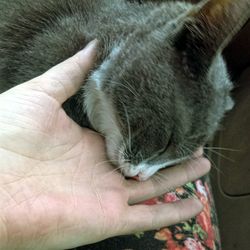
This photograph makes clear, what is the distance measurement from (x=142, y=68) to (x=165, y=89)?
8 cm

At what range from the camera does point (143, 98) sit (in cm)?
124

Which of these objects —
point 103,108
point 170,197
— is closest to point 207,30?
point 103,108

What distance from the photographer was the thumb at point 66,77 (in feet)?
4.31

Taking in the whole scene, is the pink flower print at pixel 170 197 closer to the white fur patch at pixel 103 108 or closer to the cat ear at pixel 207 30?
the white fur patch at pixel 103 108

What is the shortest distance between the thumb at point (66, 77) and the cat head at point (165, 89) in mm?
39

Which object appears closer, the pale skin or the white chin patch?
the pale skin

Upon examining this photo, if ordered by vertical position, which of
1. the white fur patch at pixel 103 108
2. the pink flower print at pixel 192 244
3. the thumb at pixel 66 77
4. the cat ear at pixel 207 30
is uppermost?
the cat ear at pixel 207 30

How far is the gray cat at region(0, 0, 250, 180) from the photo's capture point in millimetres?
1223

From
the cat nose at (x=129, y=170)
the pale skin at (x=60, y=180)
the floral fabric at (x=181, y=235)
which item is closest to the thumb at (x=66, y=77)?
the pale skin at (x=60, y=180)

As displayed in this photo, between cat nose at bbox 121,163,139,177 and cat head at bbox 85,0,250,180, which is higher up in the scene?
cat head at bbox 85,0,250,180

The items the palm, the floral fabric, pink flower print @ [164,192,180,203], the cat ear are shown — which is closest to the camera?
the cat ear

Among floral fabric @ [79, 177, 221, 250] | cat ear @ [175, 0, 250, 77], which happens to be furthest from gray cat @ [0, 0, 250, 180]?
floral fabric @ [79, 177, 221, 250]

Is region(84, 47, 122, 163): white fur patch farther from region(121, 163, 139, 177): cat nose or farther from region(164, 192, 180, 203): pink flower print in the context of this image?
region(164, 192, 180, 203): pink flower print

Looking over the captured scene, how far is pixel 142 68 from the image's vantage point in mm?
1271
